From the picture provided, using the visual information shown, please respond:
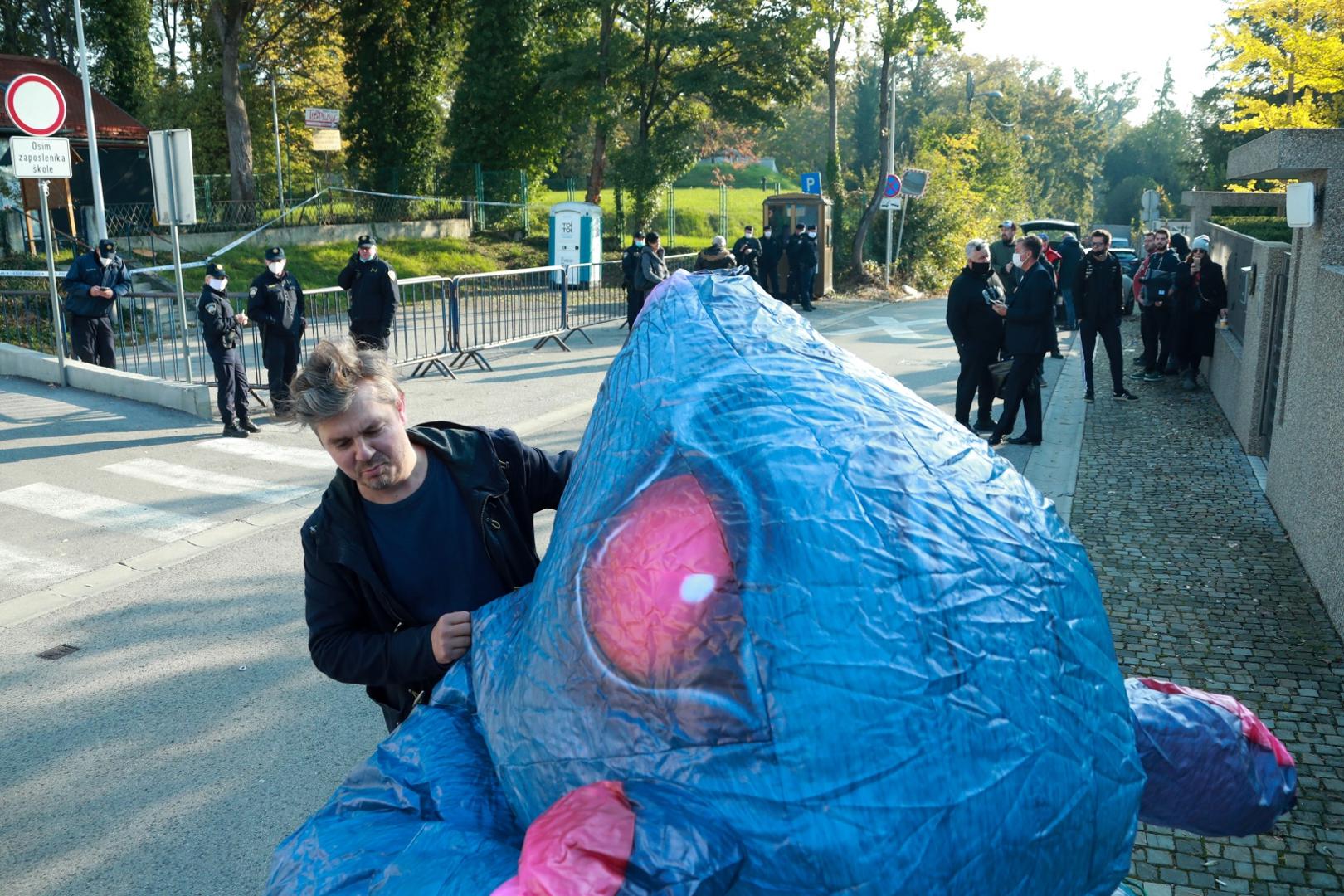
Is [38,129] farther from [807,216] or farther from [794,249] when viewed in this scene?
[807,216]

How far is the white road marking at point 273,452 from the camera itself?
9633mm

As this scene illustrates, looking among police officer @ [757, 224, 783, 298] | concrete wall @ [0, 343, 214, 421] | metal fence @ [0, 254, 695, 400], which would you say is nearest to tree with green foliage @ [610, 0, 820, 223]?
police officer @ [757, 224, 783, 298]

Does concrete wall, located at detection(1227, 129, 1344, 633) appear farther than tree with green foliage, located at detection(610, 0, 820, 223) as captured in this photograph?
No

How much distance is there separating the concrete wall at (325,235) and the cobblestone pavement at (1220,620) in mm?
19904

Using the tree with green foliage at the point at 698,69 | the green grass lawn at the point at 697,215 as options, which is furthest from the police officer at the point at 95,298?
the green grass lawn at the point at 697,215

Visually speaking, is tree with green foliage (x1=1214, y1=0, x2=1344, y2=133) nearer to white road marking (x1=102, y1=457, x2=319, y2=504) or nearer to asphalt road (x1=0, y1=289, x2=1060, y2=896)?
asphalt road (x1=0, y1=289, x2=1060, y2=896)

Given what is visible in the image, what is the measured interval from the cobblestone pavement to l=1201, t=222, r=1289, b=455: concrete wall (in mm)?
313

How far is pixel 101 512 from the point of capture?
8.23m

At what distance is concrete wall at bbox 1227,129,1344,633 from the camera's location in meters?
6.31

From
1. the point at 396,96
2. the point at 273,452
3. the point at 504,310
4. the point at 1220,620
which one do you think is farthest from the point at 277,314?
the point at 396,96

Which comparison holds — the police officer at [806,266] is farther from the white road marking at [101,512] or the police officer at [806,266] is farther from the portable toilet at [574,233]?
the white road marking at [101,512]

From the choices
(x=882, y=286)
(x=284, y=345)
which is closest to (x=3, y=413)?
(x=284, y=345)

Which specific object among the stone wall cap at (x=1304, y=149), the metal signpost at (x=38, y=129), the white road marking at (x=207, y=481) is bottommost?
the white road marking at (x=207, y=481)

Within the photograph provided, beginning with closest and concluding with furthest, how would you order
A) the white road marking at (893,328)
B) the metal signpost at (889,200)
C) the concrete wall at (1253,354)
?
the concrete wall at (1253,354), the white road marking at (893,328), the metal signpost at (889,200)
